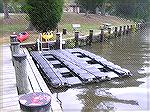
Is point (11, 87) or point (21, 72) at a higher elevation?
point (21, 72)

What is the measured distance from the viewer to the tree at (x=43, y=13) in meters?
16.8

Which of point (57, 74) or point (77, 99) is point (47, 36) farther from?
point (77, 99)

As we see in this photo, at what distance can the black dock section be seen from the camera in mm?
10461

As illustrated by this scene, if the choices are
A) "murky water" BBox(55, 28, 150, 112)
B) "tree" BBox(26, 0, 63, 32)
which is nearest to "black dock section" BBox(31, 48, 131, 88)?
"murky water" BBox(55, 28, 150, 112)

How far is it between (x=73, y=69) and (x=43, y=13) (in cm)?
612

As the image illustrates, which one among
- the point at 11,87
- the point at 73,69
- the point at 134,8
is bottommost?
the point at 73,69

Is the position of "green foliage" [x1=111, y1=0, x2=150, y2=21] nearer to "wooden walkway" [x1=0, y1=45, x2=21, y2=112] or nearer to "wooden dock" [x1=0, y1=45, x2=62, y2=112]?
"wooden dock" [x1=0, y1=45, x2=62, y2=112]

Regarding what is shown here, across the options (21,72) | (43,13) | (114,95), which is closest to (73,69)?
(114,95)

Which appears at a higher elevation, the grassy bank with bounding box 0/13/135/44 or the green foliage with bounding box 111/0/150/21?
the green foliage with bounding box 111/0/150/21

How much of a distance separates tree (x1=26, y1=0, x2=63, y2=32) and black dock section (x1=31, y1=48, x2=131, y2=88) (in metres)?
2.41

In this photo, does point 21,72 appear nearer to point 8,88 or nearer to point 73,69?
point 8,88

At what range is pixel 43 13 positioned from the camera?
Answer: 664 inches

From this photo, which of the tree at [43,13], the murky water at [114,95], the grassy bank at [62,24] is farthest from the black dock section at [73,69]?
the grassy bank at [62,24]

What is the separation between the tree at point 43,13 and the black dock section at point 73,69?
95.0 inches
